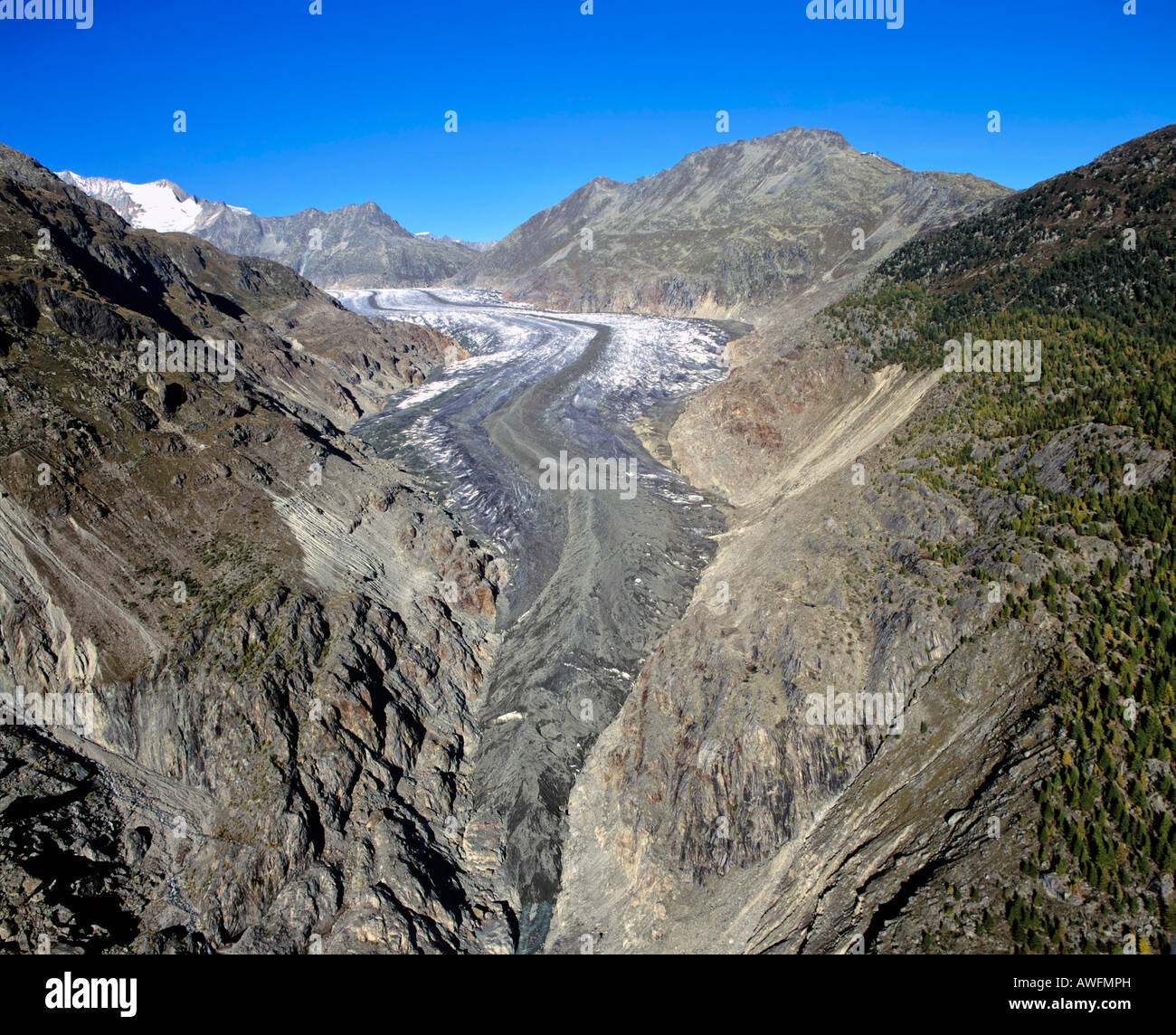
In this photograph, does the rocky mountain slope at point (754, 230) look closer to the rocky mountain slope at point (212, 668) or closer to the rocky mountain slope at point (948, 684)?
the rocky mountain slope at point (948, 684)

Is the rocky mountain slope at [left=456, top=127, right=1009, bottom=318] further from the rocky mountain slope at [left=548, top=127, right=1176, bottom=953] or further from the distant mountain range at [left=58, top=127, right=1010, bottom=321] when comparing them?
the rocky mountain slope at [left=548, top=127, right=1176, bottom=953]

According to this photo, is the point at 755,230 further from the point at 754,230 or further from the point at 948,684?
the point at 948,684

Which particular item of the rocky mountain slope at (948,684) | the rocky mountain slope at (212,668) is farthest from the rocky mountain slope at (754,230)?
the rocky mountain slope at (212,668)

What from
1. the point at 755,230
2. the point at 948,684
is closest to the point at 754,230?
the point at 755,230

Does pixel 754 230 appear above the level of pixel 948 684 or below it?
above

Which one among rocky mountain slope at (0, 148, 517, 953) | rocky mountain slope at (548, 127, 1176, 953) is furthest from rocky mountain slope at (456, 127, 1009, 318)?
rocky mountain slope at (0, 148, 517, 953)
